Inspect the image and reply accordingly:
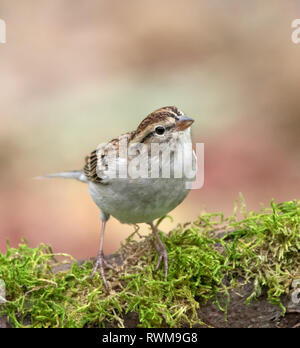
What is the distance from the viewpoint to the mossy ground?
8.82 feet

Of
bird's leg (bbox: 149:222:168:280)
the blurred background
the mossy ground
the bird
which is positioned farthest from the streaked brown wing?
the blurred background

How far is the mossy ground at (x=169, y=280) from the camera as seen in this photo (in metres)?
2.69

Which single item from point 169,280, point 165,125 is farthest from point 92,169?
point 169,280

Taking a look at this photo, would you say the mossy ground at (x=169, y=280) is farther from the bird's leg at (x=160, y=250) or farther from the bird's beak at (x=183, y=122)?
the bird's beak at (x=183, y=122)

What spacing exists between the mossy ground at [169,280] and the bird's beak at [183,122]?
63 centimetres

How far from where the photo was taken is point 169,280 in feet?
9.34

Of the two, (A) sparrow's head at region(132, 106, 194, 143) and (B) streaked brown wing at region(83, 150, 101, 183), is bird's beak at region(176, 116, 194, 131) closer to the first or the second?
(A) sparrow's head at region(132, 106, 194, 143)

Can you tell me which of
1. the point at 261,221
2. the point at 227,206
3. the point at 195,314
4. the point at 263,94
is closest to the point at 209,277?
the point at 195,314

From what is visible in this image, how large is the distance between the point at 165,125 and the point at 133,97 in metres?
3.86

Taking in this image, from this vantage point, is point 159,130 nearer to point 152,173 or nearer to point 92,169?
point 152,173

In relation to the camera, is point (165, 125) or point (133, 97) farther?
point (133, 97)

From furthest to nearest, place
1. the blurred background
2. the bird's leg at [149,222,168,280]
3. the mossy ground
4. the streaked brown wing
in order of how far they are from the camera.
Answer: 1. the blurred background
2. the streaked brown wing
3. the bird's leg at [149,222,168,280]
4. the mossy ground

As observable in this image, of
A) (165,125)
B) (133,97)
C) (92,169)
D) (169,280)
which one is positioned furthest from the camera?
(133,97)

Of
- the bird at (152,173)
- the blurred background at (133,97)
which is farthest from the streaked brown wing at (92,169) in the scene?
the blurred background at (133,97)
